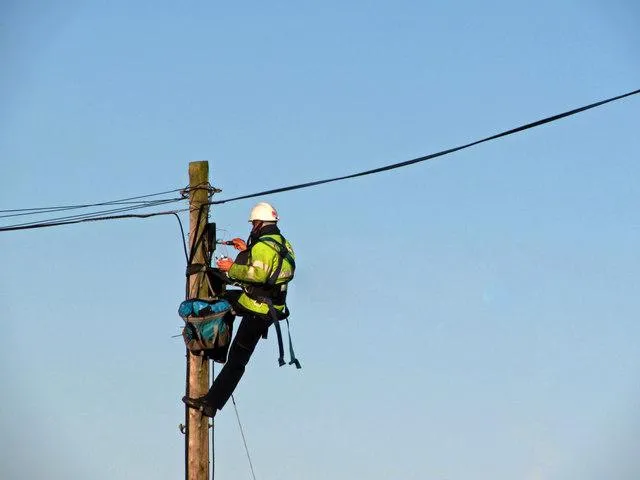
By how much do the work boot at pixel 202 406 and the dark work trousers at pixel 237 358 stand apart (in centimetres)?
4

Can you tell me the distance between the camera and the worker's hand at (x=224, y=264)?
13219 mm

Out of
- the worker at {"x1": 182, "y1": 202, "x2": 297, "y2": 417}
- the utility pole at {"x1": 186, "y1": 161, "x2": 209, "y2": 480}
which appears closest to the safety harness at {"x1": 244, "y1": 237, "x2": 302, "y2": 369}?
the worker at {"x1": 182, "y1": 202, "x2": 297, "y2": 417}

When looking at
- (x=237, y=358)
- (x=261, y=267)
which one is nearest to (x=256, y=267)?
(x=261, y=267)

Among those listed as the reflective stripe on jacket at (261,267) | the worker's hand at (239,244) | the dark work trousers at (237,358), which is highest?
the worker's hand at (239,244)

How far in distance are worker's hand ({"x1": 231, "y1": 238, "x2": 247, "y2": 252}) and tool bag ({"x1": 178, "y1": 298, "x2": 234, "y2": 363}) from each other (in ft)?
2.15

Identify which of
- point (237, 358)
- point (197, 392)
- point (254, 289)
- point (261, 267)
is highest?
point (261, 267)

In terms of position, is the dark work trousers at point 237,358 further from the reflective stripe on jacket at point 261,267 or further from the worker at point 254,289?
the reflective stripe on jacket at point 261,267

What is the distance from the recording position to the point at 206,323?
42.7ft

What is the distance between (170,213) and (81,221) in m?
1.54

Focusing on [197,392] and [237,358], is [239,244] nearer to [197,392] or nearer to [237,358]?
[237,358]

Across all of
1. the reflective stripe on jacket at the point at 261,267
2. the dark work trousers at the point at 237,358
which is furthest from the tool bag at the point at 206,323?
the reflective stripe on jacket at the point at 261,267

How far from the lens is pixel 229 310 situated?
13.1m

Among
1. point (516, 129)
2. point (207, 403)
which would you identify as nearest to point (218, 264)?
point (207, 403)

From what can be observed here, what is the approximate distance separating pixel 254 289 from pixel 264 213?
2.59 ft
